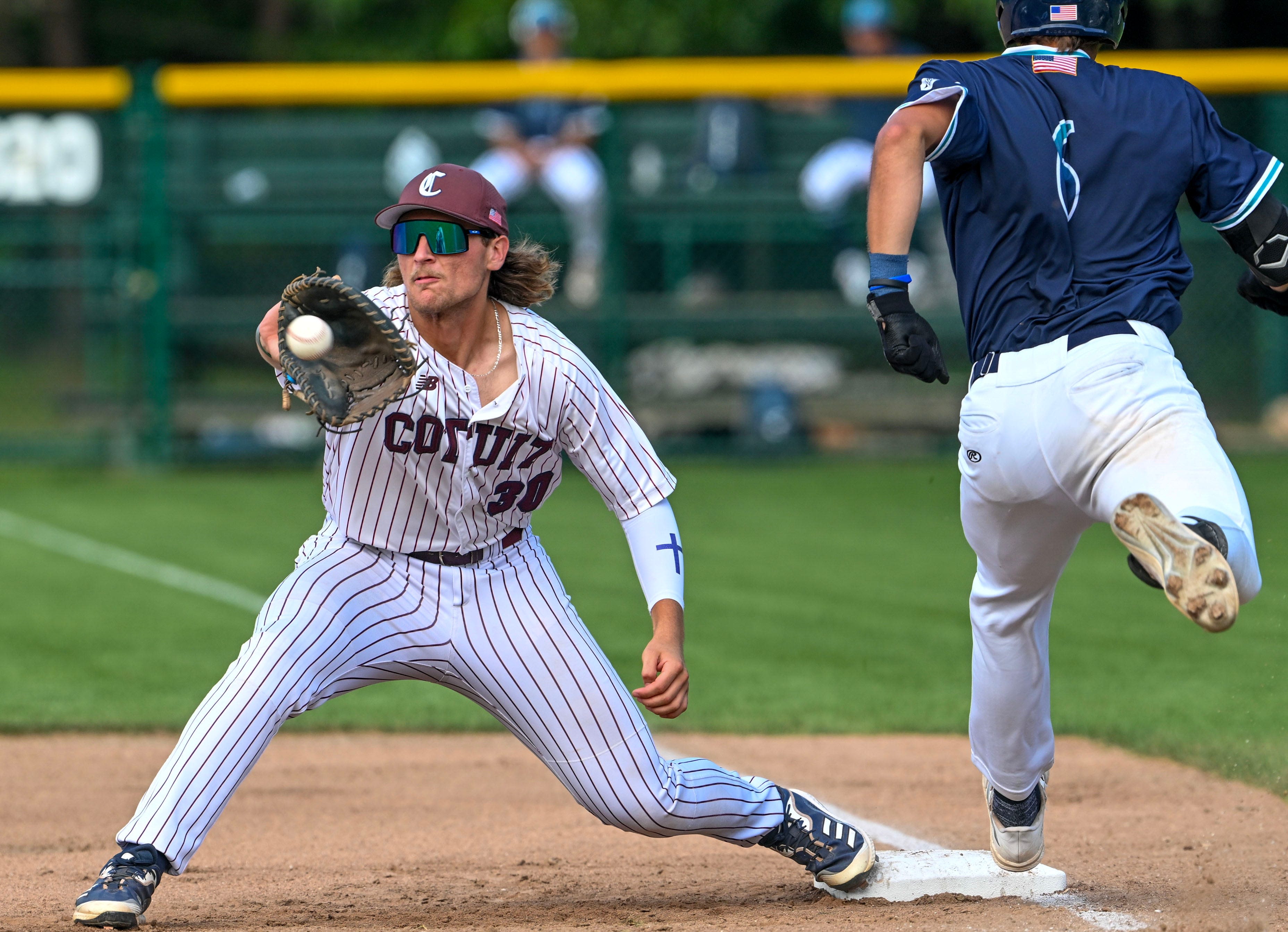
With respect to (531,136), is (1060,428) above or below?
below

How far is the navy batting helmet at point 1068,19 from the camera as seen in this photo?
3.67 m

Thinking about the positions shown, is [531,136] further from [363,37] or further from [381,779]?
[363,37]

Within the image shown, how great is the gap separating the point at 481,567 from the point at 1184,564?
154 centimetres

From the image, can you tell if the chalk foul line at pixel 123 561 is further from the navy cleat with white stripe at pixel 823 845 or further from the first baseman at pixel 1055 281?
the first baseman at pixel 1055 281

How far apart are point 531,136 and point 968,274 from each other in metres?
9.84

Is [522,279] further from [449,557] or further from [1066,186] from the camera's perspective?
[1066,186]

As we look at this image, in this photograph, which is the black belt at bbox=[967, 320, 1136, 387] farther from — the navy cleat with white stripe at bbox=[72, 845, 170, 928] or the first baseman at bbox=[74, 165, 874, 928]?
the navy cleat with white stripe at bbox=[72, 845, 170, 928]

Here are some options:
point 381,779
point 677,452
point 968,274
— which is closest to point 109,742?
point 381,779

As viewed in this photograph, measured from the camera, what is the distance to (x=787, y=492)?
1229 cm

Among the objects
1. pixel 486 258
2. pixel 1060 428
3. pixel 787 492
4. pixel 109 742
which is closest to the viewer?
pixel 1060 428

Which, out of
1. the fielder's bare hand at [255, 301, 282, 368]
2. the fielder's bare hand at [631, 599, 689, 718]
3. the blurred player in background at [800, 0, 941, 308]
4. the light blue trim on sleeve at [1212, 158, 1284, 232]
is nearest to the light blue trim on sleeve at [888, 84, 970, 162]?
the light blue trim on sleeve at [1212, 158, 1284, 232]

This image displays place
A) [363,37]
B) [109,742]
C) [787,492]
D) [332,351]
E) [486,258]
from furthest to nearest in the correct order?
[363,37], [787,492], [109,742], [486,258], [332,351]

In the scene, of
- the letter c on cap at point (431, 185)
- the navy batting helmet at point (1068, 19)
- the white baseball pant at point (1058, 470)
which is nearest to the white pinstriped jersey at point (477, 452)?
→ the letter c on cap at point (431, 185)

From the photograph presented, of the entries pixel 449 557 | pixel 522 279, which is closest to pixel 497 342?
pixel 522 279
